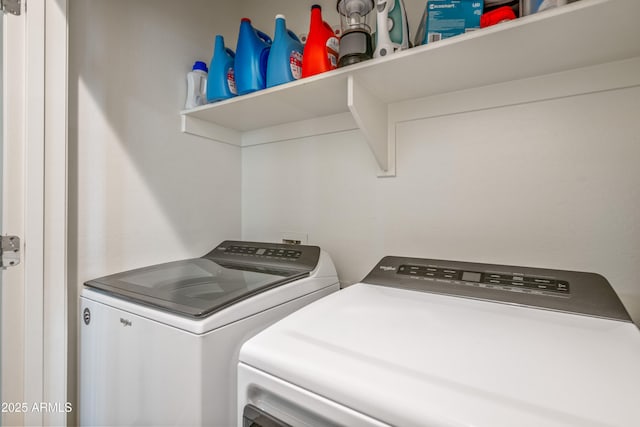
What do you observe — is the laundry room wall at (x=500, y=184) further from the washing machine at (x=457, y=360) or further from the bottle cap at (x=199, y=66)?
the bottle cap at (x=199, y=66)

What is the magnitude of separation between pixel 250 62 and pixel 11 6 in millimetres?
845

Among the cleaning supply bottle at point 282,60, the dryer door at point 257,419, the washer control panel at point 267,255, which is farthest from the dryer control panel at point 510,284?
the cleaning supply bottle at point 282,60

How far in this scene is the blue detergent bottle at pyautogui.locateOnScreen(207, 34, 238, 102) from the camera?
1.47 m

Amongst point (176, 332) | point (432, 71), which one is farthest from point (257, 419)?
point (432, 71)

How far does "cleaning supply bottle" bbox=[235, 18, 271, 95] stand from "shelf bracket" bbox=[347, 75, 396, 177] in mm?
482

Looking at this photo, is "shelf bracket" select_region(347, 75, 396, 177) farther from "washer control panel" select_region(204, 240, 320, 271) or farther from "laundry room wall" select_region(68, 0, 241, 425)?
"laundry room wall" select_region(68, 0, 241, 425)

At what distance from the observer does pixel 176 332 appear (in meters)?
0.85

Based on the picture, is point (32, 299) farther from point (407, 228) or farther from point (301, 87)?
point (407, 228)

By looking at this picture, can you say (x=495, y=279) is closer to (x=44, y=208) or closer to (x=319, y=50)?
(x=319, y=50)

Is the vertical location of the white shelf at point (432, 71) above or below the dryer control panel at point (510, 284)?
above

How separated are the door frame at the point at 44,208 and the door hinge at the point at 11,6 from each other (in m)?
0.02

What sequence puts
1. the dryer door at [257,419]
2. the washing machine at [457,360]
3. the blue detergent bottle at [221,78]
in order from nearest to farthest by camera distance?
the washing machine at [457,360] → the dryer door at [257,419] → the blue detergent bottle at [221,78]

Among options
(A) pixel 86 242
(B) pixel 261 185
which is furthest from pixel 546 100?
(A) pixel 86 242

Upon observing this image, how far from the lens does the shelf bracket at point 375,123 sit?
1.16 m
